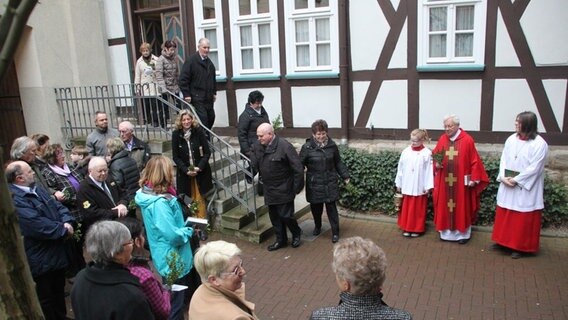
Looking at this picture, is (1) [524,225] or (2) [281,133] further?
(2) [281,133]

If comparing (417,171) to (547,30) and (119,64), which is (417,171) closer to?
(547,30)

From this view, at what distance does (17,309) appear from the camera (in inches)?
55.0

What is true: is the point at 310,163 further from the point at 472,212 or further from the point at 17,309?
the point at 17,309

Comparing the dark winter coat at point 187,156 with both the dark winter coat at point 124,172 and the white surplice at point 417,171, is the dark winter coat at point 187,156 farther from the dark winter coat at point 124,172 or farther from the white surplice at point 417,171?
the white surplice at point 417,171

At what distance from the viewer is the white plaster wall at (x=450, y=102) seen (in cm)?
725

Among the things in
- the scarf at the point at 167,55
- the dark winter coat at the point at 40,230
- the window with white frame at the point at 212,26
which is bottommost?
the dark winter coat at the point at 40,230

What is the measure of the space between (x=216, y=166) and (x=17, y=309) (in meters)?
6.32

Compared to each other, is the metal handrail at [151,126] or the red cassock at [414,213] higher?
the metal handrail at [151,126]

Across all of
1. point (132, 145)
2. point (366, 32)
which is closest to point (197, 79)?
point (132, 145)

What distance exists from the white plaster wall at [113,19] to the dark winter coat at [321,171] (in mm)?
6307

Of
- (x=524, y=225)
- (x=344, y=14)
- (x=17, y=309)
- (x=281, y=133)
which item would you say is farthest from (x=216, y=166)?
(x=17, y=309)

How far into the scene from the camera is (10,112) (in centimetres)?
967

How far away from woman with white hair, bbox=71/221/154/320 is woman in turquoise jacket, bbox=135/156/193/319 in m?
1.21

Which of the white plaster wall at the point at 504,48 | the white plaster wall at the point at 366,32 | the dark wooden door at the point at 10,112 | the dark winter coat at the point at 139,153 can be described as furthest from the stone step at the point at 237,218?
the dark wooden door at the point at 10,112
